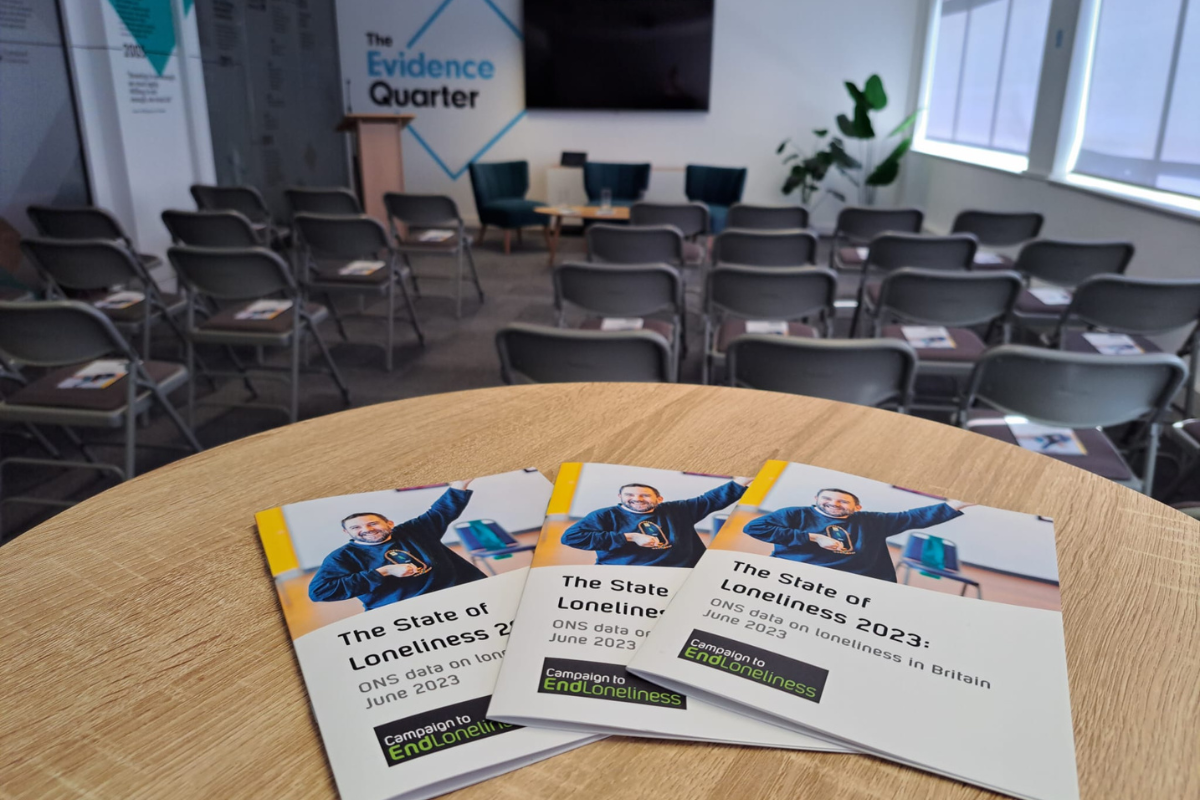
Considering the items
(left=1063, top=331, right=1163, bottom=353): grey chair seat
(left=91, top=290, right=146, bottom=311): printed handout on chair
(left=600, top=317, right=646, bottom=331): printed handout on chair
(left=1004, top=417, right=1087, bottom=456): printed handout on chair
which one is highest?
(left=91, top=290, right=146, bottom=311): printed handout on chair

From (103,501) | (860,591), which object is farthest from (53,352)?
(860,591)

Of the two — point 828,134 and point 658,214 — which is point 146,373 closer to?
point 658,214

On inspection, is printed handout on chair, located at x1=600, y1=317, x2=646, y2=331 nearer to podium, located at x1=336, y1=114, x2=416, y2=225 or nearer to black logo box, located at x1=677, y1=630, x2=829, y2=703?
black logo box, located at x1=677, y1=630, x2=829, y2=703

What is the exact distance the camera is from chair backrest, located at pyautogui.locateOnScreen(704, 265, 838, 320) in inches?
131

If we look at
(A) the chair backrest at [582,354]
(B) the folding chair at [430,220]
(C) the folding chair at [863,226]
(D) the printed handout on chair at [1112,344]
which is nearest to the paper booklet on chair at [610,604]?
(A) the chair backrest at [582,354]

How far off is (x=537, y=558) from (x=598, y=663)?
130 millimetres

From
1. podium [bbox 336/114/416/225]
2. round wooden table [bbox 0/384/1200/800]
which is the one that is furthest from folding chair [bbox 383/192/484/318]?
round wooden table [bbox 0/384/1200/800]

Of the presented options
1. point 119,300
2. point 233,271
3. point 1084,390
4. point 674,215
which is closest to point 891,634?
point 1084,390

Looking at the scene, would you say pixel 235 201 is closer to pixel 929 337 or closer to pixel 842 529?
pixel 929 337

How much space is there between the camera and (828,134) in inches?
349

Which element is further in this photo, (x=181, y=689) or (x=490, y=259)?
(x=490, y=259)

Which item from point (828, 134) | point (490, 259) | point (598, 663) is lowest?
point (490, 259)

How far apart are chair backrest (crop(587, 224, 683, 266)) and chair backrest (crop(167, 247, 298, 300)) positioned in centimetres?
169

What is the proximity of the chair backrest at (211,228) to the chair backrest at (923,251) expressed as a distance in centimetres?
346
